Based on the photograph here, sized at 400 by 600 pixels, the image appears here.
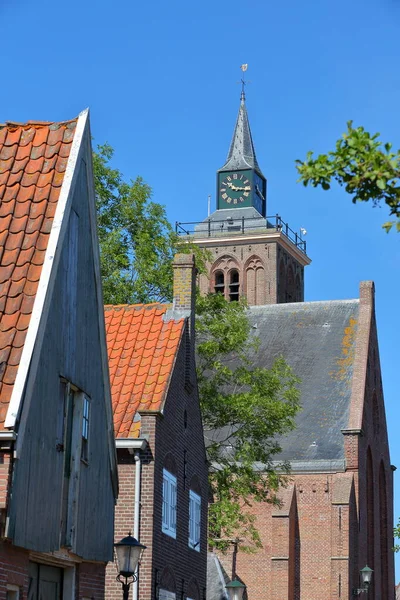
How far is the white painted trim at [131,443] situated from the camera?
21484mm

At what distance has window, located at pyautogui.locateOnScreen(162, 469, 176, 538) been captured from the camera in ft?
74.2

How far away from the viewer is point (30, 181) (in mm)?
15094

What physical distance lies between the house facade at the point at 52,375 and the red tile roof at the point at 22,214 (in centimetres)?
2

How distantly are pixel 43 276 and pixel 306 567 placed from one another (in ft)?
116

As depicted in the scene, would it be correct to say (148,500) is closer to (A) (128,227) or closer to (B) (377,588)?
(A) (128,227)

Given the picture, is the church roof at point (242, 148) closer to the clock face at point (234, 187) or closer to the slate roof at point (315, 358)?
the clock face at point (234, 187)

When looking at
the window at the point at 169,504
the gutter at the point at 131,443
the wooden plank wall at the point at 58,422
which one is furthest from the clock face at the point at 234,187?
the wooden plank wall at the point at 58,422

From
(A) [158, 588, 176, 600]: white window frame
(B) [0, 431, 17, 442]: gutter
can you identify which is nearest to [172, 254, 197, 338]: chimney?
(A) [158, 588, 176, 600]: white window frame

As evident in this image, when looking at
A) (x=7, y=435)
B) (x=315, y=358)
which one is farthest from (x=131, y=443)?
(x=315, y=358)

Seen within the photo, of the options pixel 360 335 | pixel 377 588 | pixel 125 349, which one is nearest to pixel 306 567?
pixel 377 588

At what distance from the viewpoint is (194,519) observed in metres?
25.5

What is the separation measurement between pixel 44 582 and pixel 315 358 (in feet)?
129

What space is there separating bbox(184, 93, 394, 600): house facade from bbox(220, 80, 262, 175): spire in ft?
93.3

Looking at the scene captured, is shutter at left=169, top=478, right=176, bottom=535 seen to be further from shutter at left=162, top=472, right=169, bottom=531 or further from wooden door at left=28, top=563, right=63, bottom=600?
wooden door at left=28, top=563, right=63, bottom=600
